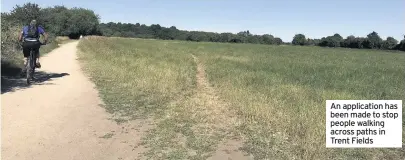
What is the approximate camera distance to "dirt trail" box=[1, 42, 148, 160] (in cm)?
582

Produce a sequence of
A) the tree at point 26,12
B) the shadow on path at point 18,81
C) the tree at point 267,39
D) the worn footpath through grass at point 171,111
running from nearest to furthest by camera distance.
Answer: the worn footpath through grass at point 171,111 < the shadow on path at point 18,81 < the tree at point 26,12 < the tree at point 267,39

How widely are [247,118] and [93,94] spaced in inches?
181

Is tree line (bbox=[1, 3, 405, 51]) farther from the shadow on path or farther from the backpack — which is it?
the backpack

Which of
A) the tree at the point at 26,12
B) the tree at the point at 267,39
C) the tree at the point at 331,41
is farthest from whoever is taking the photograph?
the tree at the point at 267,39

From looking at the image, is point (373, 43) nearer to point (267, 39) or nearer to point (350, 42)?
point (350, 42)

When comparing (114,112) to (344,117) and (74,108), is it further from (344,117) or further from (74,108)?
(344,117)

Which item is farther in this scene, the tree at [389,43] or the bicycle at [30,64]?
the tree at [389,43]

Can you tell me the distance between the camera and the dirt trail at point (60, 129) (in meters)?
5.82

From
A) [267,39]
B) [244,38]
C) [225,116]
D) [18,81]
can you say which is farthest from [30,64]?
[267,39]

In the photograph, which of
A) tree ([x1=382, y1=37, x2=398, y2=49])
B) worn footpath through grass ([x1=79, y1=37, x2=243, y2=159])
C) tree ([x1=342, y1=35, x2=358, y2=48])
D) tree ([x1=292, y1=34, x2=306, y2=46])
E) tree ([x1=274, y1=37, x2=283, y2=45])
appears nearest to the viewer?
worn footpath through grass ([x1=79, y1=37, x2=243, y2=159])

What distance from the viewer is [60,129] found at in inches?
275

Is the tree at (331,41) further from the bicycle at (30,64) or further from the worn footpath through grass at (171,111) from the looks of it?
the bicycle at (30,64)

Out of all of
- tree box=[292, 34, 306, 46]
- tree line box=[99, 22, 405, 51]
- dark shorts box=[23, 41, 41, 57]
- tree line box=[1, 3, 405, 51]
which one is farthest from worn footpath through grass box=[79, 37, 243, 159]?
tree box=[292, 34, 306, 46]

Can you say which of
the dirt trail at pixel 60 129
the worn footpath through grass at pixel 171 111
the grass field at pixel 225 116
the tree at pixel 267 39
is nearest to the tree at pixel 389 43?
the tree at pixel 267 39
